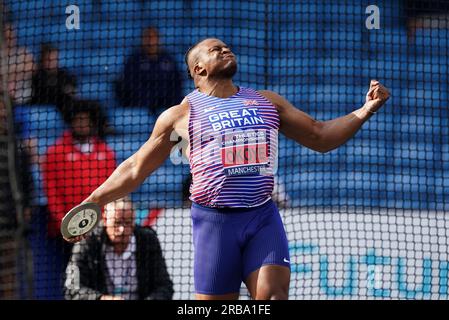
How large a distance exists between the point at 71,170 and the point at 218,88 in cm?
293

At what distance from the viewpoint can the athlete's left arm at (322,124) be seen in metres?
5.46

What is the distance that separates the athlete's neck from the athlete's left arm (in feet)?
0.58

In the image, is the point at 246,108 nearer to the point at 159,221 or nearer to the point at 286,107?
the point at 286,107

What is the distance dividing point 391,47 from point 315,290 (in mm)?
2432

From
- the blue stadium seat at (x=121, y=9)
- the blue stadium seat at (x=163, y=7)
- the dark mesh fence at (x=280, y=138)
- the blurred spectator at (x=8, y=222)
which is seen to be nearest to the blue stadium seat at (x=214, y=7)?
the dark mesh fence at (x=280, y=138)

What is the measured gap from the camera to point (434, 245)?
327 inches

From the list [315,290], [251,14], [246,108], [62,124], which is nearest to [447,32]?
[251,14]

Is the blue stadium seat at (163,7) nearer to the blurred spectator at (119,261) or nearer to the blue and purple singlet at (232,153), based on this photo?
the blurred spectator at (119,261)

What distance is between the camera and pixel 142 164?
546cm

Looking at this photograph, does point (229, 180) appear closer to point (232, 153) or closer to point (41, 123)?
point (232, 153)

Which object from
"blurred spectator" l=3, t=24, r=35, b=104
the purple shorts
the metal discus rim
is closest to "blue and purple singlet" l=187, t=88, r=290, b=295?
the purple shorts

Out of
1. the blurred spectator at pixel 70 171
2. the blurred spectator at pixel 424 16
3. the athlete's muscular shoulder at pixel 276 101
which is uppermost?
the blurred spectator at pixel 424 16

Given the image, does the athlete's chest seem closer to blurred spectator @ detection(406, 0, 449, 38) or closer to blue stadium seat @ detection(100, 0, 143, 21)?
blue stadium seat @ detection(100, 0, 143, 21)

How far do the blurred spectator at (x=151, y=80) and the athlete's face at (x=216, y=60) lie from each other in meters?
3.19
